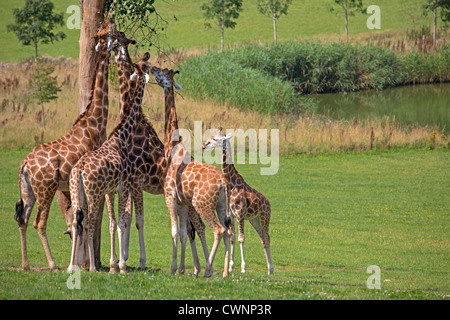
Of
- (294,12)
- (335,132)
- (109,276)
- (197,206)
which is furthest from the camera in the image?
(294,12)

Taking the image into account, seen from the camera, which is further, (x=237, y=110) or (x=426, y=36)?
(x=426, y=36)

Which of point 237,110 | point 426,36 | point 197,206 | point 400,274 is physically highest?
point 426,36

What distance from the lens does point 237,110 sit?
104 ft

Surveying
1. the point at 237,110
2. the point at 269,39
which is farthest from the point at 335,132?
the point at 269,39

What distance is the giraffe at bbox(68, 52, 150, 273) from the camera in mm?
10133

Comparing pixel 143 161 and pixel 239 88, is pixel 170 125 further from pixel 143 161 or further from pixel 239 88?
pixel 239 88

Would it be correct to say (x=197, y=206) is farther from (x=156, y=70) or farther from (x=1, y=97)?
(x=1, y=97)

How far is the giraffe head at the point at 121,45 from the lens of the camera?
12117mm

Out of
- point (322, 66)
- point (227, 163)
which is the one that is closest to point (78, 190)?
point (227, 163)

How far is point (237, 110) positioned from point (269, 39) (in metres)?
34.7

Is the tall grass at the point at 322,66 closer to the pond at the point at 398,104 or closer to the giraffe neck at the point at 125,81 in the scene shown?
the pond at the point at 398,104

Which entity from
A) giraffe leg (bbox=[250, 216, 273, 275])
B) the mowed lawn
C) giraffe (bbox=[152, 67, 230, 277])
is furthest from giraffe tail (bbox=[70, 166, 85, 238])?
giraffe leg (bbox=[250, 216, 273, 275])

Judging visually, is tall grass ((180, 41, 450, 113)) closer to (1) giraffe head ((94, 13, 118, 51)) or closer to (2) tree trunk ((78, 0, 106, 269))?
(2) tree trunk ((78, 0, 106, 269))
